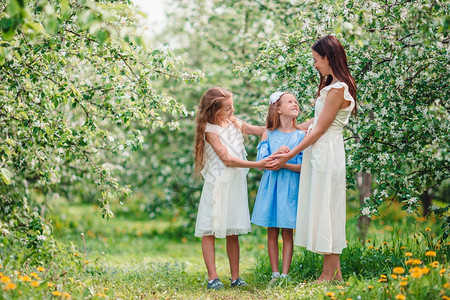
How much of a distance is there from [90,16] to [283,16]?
4.02 metres

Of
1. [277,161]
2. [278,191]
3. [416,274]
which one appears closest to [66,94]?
[277,161]

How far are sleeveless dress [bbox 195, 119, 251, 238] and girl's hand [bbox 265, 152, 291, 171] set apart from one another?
0.31 metres

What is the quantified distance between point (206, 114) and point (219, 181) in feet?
1.85

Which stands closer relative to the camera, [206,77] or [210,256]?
[210,256]

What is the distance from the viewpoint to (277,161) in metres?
3.79

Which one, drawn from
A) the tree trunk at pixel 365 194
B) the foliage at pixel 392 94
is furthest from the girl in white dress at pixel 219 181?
the tree trunk at pixel 365 194

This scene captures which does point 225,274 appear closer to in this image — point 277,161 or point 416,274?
point 277,161

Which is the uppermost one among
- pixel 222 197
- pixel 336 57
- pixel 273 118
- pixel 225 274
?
pixel 336 57

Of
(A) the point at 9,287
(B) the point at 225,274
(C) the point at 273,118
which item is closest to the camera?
(A) the point at 9,287

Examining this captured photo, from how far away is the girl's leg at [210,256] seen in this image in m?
3.96

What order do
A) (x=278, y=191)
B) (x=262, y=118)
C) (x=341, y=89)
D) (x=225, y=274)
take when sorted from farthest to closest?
(x=225, y=274) → (x=262, y=118) → (x=278, y=191) → (x=341, y=89)

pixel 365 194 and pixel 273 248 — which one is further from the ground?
pixel 365 194

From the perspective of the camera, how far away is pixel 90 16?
2305mm

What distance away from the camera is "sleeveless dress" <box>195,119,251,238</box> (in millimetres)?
3926
